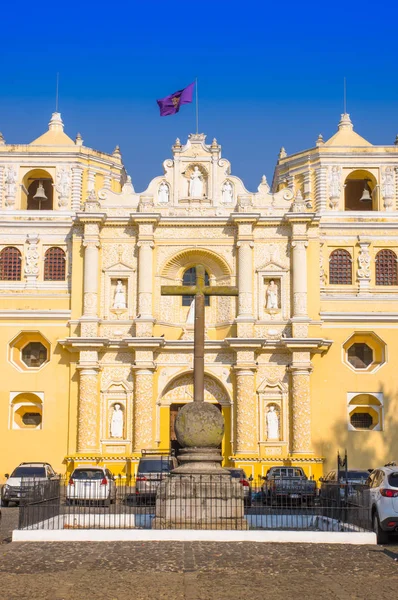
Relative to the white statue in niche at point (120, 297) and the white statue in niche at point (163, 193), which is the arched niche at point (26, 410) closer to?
the white statue in niche at point (120, 297)

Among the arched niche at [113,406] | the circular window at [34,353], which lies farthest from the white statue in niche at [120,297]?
the circular window at [34,353]

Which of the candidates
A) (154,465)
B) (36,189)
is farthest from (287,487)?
(36,189)

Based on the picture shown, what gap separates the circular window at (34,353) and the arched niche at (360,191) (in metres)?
14.8

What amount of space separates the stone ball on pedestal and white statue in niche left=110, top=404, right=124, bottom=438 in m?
17.0

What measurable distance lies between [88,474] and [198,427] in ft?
30.1

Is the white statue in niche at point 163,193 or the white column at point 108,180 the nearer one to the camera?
the white statue in niche at point 163,193

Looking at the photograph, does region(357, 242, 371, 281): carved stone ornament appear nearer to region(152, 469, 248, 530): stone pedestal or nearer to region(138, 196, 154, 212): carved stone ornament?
region(138, 196, 154, 212): carved stone ornament

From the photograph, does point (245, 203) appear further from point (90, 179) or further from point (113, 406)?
point (113, 406)

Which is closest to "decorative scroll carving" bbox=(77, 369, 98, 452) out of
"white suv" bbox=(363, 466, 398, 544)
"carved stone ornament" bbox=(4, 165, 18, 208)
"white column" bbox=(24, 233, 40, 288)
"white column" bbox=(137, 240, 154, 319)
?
"white column" bbox=(137, 240, 154, 319)

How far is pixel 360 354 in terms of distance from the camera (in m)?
36.7

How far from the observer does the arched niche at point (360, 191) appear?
38013 mm

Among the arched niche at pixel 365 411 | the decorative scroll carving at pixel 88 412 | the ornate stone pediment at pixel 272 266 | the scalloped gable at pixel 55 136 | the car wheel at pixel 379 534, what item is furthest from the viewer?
the scalloped gable at pixel 55 136

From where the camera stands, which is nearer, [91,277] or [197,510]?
[197,510]

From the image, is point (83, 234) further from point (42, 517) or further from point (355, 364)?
point (42, 517)
